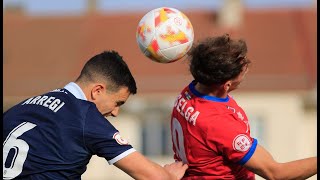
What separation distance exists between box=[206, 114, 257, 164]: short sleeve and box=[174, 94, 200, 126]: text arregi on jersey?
164mm

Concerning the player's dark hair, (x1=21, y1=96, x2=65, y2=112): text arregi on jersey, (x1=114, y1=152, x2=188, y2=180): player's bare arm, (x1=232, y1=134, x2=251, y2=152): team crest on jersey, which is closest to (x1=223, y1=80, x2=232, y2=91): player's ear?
(x1=232, y1=134, x2=251, y2=152): team crest on jersey

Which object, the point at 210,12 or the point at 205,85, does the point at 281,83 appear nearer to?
the point at 210,12

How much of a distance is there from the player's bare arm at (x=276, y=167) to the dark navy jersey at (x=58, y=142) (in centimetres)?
100

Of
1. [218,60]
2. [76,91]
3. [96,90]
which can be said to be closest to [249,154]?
[218,60]

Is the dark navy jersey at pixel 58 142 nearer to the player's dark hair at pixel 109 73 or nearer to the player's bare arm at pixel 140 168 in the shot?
the player's bare arm at pixel 140 168

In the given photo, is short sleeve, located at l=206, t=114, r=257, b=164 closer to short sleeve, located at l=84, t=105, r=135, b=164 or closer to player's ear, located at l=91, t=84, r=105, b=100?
short sleeve, located at l=84, t=105, r=135, b=164

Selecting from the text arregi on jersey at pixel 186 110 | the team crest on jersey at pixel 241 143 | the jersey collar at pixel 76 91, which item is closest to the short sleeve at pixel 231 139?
the team crest on jersey at pixel 241 143

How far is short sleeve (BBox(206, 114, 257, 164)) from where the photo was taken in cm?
743

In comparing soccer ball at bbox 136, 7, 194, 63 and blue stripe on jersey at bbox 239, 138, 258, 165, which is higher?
soccer ball at bbox 136, 7, 194, 63

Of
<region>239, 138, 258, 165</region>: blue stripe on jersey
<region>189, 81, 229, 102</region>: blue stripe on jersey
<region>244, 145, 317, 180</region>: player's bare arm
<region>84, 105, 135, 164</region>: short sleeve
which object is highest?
<region>189, 81, 229, 102</region>: blue stripe on jersey

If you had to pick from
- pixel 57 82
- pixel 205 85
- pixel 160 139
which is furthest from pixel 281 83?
pixel 205 85

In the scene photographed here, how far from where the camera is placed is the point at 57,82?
117 feet

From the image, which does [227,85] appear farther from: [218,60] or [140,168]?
[140,168]

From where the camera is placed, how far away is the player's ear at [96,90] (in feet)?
24.1
